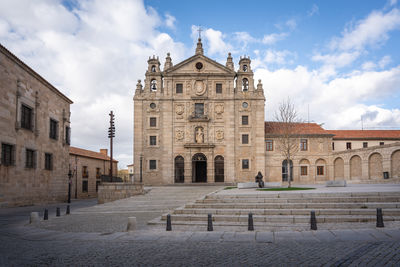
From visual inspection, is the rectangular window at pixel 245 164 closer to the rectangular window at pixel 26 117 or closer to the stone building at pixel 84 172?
the stone building at pixel 84 172

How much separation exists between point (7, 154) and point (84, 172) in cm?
2653

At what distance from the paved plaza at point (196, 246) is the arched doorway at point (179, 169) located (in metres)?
26.9

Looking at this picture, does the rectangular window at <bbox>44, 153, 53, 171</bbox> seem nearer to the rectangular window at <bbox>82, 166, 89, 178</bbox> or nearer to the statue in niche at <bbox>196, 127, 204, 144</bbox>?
the statue in niche at <bbox>196, 127, 204, 144</bbox>

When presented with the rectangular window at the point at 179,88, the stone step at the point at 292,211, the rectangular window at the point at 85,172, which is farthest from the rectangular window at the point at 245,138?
the stone step at the point at 292,211

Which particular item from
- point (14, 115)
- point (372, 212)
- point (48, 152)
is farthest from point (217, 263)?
point (48, 152)

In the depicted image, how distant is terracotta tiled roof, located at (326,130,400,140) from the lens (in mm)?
45569

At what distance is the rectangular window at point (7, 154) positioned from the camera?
848 inches

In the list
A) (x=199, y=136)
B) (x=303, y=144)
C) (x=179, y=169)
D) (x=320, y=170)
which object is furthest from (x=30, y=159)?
(x=320, y=170)

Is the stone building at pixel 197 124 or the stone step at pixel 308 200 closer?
the stone step at pixel 308 200

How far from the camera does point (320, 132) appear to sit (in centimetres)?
4359

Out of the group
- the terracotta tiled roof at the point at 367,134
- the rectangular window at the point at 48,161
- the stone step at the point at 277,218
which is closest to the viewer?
the stone step at the point at 277,218

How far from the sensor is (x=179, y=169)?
40.8m

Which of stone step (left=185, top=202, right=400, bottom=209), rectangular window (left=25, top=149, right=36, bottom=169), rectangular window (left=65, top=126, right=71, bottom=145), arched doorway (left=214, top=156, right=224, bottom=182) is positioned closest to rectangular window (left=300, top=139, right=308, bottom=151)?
arched doorway (left=214, top=156, right=224, bottom=182)

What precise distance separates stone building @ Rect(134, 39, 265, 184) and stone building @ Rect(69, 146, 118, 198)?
32.8ft
